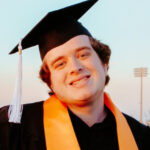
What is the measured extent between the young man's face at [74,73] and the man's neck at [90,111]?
0.07 metres

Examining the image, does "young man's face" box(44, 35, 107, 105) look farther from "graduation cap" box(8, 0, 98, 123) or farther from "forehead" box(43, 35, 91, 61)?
"graduation cap" box(8, 0, 98, 123)

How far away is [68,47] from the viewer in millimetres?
2240

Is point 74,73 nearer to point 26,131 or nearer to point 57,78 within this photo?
point 57,78

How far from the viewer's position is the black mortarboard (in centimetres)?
236

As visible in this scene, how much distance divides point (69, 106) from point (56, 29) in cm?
62

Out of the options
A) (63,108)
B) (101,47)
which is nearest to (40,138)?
(63,108)

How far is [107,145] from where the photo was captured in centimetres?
226

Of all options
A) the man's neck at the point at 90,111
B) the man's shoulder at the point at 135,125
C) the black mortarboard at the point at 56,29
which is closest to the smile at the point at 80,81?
the man's neck at the point at 90,111

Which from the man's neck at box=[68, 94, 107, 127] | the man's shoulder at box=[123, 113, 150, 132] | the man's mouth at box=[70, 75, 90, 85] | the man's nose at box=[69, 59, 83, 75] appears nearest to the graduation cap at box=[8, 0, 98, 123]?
the man's nose at box=[69, 59, 83, 75]

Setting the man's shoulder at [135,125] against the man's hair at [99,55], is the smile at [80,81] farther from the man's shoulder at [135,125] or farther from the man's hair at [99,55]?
the man's shoulder at [135,125]

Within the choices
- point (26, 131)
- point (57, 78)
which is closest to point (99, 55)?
point (57, 78)

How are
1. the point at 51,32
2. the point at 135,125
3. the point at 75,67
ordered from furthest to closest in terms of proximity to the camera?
the point at 135,125 < the point at 51,32 < the point at 75,67

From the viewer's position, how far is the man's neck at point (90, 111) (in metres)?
2.30

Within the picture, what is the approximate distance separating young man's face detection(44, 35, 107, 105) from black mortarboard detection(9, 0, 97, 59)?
0.10 metres
